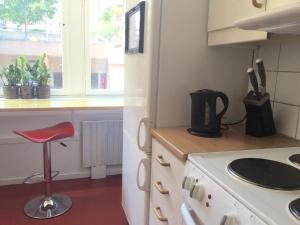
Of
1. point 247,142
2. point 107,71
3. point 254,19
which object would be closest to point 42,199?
point 107,71

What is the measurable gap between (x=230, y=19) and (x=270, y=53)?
38 centimetres

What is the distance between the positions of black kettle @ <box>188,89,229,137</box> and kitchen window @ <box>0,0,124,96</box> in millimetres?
1694

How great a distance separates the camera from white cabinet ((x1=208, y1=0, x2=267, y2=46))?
42.7 inches

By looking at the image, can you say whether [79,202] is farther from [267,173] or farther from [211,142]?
[267,173]

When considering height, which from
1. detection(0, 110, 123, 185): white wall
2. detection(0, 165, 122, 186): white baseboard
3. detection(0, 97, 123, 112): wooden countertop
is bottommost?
detection(0, 165, 122, 186): white baseboard

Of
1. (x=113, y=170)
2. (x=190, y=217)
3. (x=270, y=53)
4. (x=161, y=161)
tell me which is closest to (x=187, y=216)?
(x=190, y=217)

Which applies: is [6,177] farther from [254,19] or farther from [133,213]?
[254,19]

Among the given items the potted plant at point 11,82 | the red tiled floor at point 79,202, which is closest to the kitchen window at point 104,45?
the potted plant at point 11,82

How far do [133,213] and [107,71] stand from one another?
60.8 inches

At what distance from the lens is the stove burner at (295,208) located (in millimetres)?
620

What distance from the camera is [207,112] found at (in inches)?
51.6

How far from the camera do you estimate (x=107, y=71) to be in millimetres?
2859

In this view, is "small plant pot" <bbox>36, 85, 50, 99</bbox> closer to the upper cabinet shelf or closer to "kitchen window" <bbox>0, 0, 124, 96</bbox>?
"kitchen window" <bbox>0, 0, 124, 96</bbox>

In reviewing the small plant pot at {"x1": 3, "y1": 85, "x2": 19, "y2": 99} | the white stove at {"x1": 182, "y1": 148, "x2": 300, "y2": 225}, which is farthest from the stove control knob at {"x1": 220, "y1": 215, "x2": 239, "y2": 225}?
the small plant pot at {"x1": 3, "y1": 85, "x2": 19, "y2": 99}
